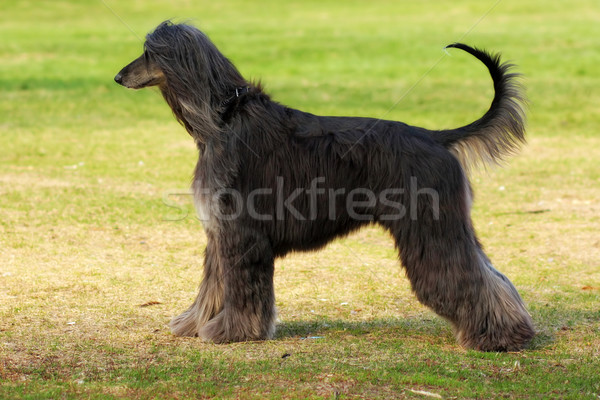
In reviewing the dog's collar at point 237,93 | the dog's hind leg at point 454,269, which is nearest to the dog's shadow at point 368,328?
the dog's hind leg at point 454,269

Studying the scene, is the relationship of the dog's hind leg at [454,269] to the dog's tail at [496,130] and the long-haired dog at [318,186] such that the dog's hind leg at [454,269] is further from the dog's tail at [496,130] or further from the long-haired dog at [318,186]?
the dog's tail at [496,130]

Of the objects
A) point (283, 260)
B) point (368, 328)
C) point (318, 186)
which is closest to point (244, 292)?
point (318, 186)

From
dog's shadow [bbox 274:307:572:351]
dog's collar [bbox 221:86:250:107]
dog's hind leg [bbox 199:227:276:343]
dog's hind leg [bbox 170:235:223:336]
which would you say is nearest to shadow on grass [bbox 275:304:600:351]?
dog's shadow [bbox 274:307:572:351]

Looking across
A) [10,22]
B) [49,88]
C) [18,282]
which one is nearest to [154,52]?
[18,282]

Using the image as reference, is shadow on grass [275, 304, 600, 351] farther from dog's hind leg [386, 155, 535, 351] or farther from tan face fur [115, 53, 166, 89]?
tan face fur [115, 53, 166, 89]

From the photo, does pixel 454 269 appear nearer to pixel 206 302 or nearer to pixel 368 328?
pixel 368 328

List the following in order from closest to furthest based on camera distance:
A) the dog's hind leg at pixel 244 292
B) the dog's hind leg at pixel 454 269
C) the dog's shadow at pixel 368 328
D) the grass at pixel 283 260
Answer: the grass at pixel 283 260
the dog's hind leg at pixel 454 269
the dog's hind leg at pixel 244 292
the dog's shadow at pixel 368 328

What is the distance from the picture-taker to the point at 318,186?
19.8 ft

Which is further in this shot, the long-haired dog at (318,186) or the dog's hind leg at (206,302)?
the dog's hind leg at (206,302)

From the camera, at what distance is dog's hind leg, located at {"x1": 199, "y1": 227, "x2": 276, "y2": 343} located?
603cm

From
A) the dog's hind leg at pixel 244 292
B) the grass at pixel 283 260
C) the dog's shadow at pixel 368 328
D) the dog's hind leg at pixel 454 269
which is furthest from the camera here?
the dog's shadow at pixel 368 328

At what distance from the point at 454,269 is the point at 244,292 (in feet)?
5.48

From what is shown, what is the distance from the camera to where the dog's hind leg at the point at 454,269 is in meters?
5.79

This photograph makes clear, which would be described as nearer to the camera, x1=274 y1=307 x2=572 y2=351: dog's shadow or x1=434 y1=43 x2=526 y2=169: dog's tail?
x1=434 y1=43 x2=526 y2=169: dog's tail
